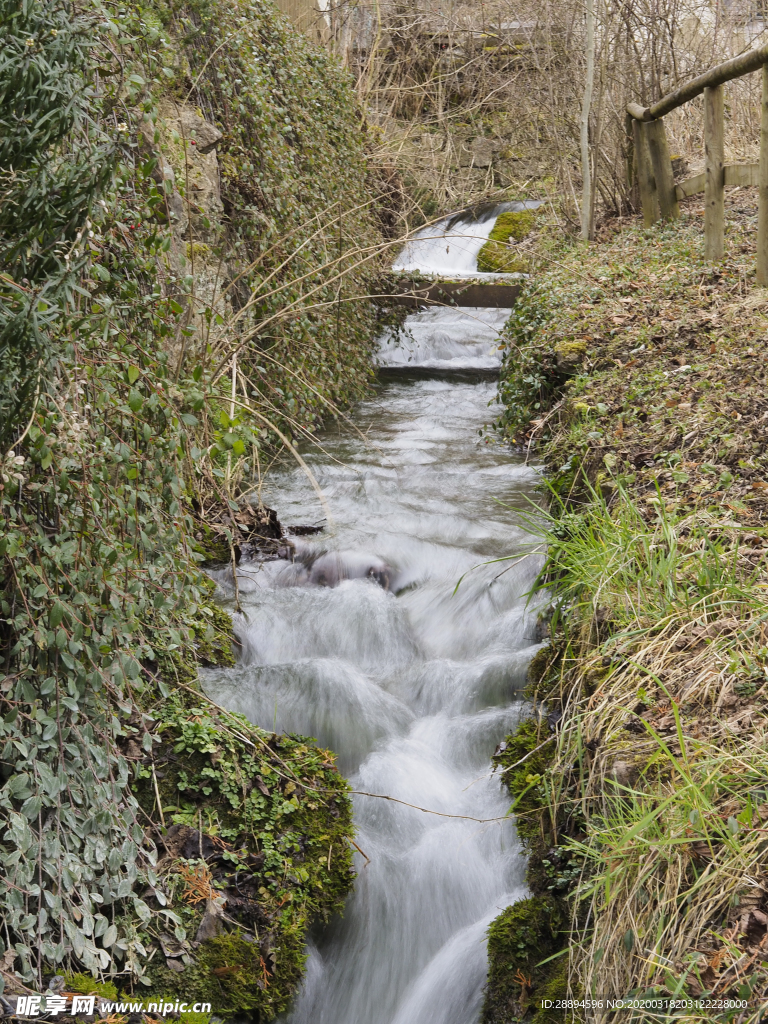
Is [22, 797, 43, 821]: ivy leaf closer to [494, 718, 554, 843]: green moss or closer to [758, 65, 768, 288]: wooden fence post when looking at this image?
[494, 718, 554, 843]: green moss

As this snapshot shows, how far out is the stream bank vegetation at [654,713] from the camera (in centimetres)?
230

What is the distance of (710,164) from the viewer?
7508 millimetres

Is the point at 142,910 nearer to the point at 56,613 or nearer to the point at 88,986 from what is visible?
the point at 88,986

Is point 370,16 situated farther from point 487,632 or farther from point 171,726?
point 171,726

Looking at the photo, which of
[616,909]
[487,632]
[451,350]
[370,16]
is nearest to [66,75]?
[616,909]

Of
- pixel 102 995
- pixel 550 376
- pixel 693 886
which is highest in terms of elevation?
pixel 550 376

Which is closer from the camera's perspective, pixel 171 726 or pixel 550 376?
pixel 171 726

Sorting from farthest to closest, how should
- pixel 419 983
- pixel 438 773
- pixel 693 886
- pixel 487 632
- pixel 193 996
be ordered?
pixel 487 632
pixel 438 773
pixel 419 983
pixel 193 996
pixel 693 886

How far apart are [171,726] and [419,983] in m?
1.36

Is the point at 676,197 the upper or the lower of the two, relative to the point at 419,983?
upper

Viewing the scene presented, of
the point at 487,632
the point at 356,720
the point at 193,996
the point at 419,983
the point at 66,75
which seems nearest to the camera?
the point at 66,75

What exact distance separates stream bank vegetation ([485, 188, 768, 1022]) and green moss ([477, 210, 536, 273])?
7569 millimetres

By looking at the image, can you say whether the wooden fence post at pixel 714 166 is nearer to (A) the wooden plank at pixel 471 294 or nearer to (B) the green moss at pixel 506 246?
(A) the wooden plank at pixel 471 294

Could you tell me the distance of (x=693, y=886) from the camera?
2271mm
